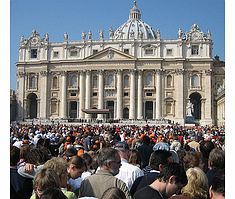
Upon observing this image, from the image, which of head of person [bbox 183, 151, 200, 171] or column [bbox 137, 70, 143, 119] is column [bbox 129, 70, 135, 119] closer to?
column [bbox 137, 70, 143, 119]

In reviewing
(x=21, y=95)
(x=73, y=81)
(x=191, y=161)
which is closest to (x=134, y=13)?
(x=73, y=81)

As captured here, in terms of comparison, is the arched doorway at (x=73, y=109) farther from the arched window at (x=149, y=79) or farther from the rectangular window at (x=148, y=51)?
the rectangular window at (x=148, y=51)

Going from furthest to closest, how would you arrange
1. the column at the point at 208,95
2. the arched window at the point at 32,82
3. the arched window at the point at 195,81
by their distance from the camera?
the arched window at the point at 32,82 < the arched window at the point at 195,81 < the column at the point at 208,95

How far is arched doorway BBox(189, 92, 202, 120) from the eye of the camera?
61500 mm

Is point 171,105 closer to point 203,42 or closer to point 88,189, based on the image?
point 203,42

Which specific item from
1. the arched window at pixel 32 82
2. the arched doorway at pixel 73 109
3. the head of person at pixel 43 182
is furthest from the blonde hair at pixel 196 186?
the arched window at pixel 32 82

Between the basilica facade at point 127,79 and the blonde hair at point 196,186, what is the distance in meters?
53.6

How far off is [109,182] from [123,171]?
1.48m

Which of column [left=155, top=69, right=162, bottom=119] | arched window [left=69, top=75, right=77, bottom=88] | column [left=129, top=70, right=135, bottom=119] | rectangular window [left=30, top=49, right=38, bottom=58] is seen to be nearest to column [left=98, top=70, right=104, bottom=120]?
arched window [left=69, top=75, right=77, bottom=88]

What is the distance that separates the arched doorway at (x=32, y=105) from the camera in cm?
6481
